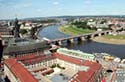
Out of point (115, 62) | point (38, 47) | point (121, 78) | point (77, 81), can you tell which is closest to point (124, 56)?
point (115, 62)

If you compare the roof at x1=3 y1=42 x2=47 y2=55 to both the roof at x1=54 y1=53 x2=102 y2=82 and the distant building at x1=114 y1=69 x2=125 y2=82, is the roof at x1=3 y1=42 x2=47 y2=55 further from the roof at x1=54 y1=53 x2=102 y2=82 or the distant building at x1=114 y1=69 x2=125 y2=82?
the distant building at x1=114 y1=69 x2=125 y2=82

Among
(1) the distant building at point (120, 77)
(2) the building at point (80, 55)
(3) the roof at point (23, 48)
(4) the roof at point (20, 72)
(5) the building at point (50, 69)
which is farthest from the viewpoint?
(2) the building at point (80, 55)

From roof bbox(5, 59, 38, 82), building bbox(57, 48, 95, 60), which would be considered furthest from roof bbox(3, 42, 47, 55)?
roof bbox(5, 59, 38, 82)

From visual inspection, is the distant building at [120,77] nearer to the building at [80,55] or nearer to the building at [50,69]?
the building at [50,69]

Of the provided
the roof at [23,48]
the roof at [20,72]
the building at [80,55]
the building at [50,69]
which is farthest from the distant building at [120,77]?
the roof at [23,48]

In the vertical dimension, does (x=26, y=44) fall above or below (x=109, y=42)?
above

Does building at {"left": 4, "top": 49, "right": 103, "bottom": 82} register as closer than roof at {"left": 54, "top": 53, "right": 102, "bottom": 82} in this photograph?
No

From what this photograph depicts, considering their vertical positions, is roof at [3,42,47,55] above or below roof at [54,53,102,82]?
above

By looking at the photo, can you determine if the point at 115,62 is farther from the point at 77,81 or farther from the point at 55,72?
the point at 77,81
